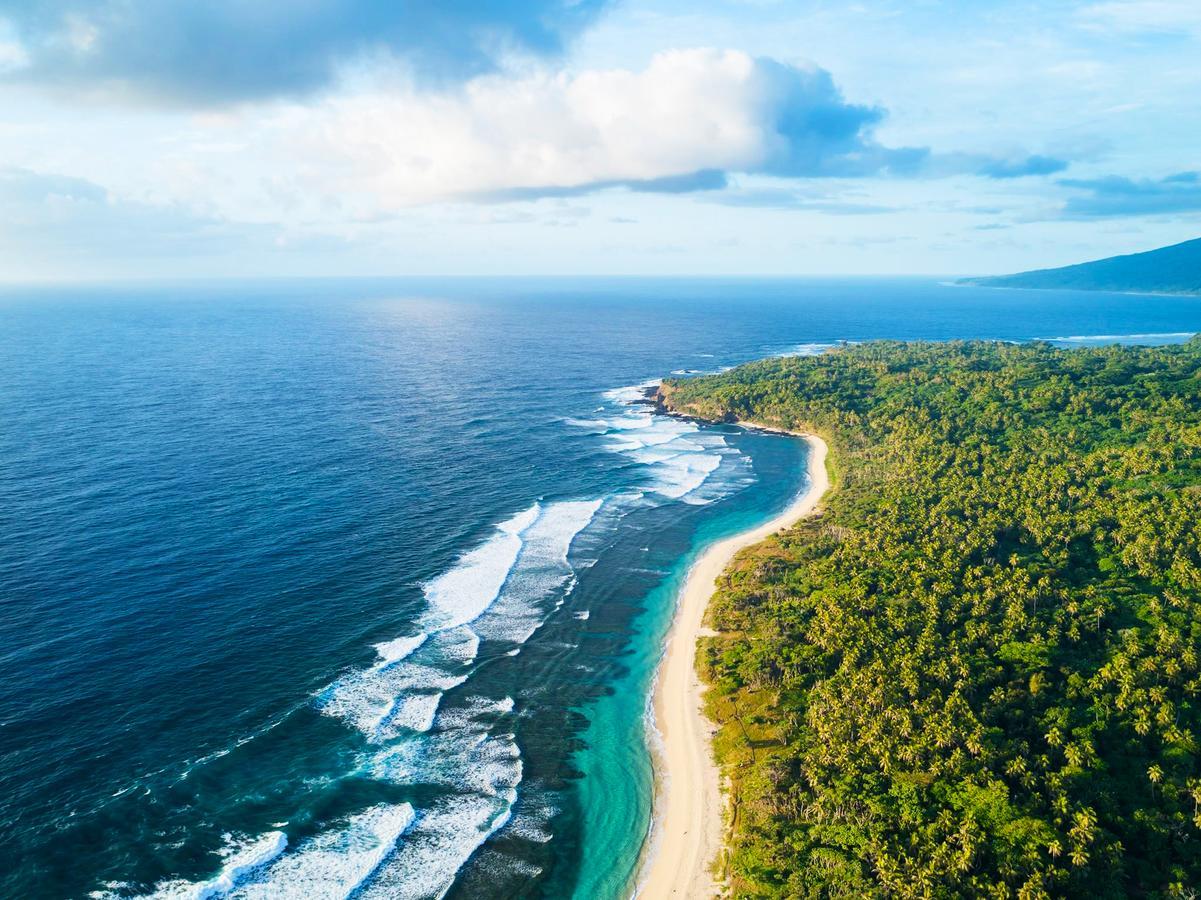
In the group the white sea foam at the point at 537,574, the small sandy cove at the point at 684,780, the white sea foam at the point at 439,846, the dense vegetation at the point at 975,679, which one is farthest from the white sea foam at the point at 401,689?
the dense vegetation at the point at 975,679

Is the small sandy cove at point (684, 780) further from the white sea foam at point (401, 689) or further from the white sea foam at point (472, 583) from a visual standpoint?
the white sea foam at point (472, 583)

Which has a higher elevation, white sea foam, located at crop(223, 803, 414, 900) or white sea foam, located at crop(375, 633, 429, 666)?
white sea foam, located at crop(375, 633, 429, 666)

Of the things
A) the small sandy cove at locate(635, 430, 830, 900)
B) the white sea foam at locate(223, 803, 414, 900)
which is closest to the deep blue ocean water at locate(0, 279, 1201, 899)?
the white sea foam at locate(223, 803, 414, 900)

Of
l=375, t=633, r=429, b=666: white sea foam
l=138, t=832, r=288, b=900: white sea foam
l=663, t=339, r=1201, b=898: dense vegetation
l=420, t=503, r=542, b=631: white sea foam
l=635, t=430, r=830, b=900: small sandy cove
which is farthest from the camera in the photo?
l=420, t=503, r=542, b=631: white sea foam

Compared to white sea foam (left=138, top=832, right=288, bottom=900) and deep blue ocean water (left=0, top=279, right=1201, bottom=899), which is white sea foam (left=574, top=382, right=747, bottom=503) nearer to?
deep blue ocean water (left=0, top=279, right=1201, bottom=899)

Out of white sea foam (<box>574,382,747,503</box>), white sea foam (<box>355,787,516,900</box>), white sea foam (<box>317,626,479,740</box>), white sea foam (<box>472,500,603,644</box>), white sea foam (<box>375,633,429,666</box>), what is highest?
white sea foam (<box>574,382,747,503</box>)

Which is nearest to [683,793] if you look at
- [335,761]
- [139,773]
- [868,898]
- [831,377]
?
[868,898]

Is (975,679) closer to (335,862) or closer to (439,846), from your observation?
(439,846)
